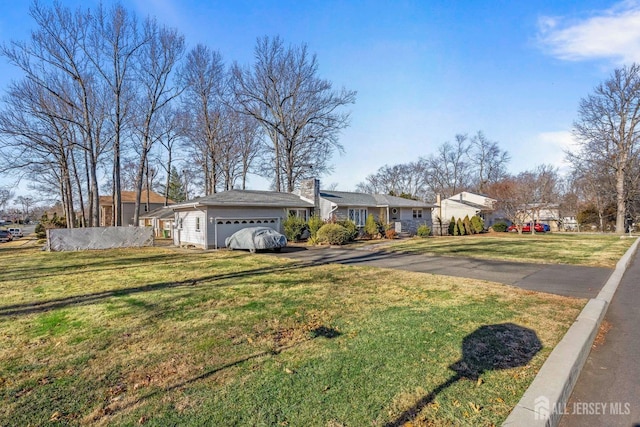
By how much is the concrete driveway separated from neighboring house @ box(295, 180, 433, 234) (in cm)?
966

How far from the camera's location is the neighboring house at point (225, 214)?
57.3 feet

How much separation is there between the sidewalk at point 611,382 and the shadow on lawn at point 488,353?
51 cm

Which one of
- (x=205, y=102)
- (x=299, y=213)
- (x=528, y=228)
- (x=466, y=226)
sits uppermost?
(x=205, y=102)

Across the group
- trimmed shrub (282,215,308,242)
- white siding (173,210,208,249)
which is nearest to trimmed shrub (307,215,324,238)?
trimmed shrub (282,215,308,242)

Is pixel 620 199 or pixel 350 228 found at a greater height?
pixel 620 199

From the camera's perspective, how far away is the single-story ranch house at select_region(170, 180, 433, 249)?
17.6 metres

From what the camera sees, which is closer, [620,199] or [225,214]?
[225,214]

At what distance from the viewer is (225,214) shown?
18000 millimetres

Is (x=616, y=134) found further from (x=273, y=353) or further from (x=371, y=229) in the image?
(x=273, y=353)

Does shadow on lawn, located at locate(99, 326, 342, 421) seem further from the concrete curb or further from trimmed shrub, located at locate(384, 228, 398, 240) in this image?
trimmed shrub, located at locate(384, 228, 398, 240)

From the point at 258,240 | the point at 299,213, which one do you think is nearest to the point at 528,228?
the point at 299,213

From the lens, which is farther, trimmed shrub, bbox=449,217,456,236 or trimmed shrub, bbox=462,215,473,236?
trimmed shrub, bbox=462,215,473,236

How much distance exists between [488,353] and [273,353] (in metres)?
2.34

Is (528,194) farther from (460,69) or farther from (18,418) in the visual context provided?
(18,418)
